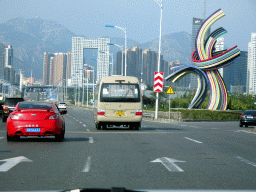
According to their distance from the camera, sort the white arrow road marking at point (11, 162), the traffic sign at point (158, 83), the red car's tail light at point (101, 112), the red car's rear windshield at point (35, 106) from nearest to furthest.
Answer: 1. the white arrow road marking at point (11, 162)
2. the red car's rear windshield at point (35, 106)
3. the red car's tail light at point (101, 112)
4. the traffic sign at point (158, 83)

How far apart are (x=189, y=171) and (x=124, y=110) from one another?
1393 cm

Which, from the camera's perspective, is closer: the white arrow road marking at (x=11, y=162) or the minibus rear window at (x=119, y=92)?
the white arrow road marking at (x=11, y=162)

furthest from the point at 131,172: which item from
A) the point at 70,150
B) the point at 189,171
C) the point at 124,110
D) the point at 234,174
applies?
the point at 124,110

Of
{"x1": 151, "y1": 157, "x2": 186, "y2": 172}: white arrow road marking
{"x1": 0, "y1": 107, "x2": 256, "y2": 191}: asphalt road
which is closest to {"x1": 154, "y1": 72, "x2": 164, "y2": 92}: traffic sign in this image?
{"x1": 0, "y1": 107, "x2": 256, "y2": 191}: asphalt road

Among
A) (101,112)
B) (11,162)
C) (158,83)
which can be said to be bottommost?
(11,162)

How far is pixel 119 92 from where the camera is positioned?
23.6 metres

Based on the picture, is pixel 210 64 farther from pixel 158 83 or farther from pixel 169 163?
pixel 169 163

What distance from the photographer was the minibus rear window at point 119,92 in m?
23.5

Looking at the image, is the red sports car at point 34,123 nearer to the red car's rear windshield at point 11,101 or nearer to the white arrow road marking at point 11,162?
the white arrow road marking at point 11,162

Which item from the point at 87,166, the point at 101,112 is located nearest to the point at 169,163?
the point at 87,166

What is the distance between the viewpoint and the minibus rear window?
923 inches

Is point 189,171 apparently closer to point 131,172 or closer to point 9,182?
point 131,172

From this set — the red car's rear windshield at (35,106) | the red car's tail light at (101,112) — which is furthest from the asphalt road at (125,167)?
the red car's tail light at (101,112)

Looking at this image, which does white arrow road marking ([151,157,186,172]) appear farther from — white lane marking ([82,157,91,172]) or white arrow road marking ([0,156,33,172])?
white arrow road marking ([0,156,33,172])
